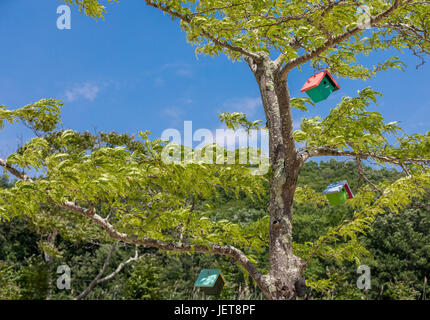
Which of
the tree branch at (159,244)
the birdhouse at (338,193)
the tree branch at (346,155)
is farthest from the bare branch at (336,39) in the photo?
the tree branch at (159,244)

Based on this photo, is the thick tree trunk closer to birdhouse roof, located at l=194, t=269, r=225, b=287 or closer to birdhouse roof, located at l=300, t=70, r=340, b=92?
birdhouse roof, located at l=300, t=70, r=340, b=92

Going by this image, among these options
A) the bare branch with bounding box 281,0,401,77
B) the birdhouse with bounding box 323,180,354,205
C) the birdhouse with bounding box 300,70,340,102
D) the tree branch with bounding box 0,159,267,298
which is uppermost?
the bare branch with bounding box 281,0,401,77

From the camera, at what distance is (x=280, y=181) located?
153 inches

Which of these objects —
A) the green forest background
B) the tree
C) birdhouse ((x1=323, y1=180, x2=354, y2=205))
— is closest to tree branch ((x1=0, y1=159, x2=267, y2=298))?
the tree

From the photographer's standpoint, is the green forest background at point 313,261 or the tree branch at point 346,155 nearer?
the tree branch at point 346,155

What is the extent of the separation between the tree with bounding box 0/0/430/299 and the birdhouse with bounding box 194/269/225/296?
360mm

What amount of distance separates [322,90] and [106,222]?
102 inches

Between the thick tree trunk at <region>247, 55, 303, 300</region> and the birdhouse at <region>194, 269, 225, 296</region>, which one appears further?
the birdhouse at <region>194, 269, 225, 296</region>

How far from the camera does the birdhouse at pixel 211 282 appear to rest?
4002 millimetres

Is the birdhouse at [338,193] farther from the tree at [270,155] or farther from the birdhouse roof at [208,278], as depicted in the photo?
the birdhouse roof at [208,278]

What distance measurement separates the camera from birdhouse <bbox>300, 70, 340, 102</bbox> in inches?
144

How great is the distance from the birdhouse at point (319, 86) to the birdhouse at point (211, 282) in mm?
2215

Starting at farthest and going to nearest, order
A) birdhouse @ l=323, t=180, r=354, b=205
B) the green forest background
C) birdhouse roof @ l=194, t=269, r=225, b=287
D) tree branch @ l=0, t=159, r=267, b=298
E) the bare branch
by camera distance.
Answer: the green forest background → birdhouse @ l=323, t=180, r=354, b=205 → birdhouse roof @ l=194, t=269, r=225, b=287 → tree branch @ l=0, t=159, r=267, b=298 → the bare branch
